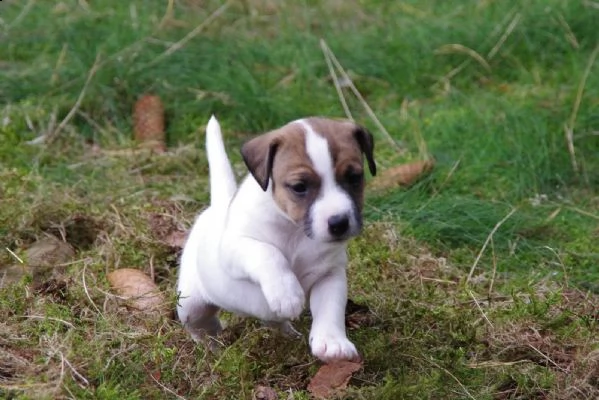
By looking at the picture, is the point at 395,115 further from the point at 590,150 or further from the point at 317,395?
the point at 317,395

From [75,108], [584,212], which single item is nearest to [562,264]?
[584,212]

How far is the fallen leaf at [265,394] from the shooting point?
196 inches

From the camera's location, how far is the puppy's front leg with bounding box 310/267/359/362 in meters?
4.83

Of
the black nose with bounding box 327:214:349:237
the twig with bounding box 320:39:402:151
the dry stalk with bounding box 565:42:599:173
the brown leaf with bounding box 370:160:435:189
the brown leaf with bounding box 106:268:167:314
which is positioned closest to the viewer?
the black nose with bounding box 327:214:349:237

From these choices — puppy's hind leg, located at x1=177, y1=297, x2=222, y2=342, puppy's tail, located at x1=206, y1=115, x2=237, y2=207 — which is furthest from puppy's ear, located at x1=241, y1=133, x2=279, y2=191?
puppy's hind leg, located at x1=177, y1=297, x2=222, y2=342

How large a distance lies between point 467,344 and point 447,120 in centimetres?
325

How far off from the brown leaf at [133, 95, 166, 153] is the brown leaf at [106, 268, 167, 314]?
2118 millimetres

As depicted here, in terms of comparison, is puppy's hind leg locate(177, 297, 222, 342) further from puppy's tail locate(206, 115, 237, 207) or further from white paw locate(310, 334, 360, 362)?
white paw locate(310, 334, 360, 362)

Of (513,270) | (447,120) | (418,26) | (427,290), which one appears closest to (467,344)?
(427,290)

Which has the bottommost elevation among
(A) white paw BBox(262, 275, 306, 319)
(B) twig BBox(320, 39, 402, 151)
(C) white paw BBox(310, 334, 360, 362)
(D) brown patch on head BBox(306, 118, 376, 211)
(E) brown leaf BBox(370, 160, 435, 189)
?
(B) twig BBox(320, 39, 402, 151)

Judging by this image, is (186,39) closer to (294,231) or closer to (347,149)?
(294,231)

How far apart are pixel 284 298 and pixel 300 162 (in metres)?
0.54

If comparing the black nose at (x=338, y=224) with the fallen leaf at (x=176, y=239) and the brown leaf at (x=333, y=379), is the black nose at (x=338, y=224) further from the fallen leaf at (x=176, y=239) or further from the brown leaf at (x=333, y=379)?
the fallen leaf at (x=176, y=239)

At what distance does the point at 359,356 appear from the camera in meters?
5.07
